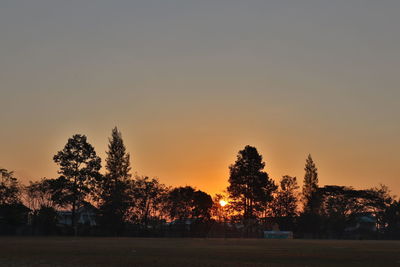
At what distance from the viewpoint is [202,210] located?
144625 millimetres

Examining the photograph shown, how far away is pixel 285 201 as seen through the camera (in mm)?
145250

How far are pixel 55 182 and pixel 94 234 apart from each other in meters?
13.0

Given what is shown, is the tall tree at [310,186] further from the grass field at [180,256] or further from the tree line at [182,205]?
the grass field at [180,256]

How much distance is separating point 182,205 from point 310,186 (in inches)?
1381

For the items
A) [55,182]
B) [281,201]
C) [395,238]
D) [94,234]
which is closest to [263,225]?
[281,201]

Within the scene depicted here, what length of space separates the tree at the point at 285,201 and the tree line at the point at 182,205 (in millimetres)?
264

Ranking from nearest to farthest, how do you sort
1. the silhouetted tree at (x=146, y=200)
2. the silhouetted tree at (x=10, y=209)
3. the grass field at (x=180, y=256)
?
the grass field at (x=180, y=256) < the silhouetted tree at (x=10, y=209) < the silhouetted tree at (x=146, y=200)

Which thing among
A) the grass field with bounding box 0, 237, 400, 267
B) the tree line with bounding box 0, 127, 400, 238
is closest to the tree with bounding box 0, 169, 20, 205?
the tree line with bounding box 0, 127, 400, 238

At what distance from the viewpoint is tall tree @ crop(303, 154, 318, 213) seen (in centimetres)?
14525

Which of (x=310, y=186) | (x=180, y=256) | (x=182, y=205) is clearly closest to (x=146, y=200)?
(x=182, y=205)

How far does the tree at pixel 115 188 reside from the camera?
113875mm

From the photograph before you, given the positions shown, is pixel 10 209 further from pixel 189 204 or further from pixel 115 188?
pixel 189 204

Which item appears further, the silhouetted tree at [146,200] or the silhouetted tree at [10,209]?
the silhouetted tree at [146,200]

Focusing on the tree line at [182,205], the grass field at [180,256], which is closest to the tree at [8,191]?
the tree line at [182,205]
